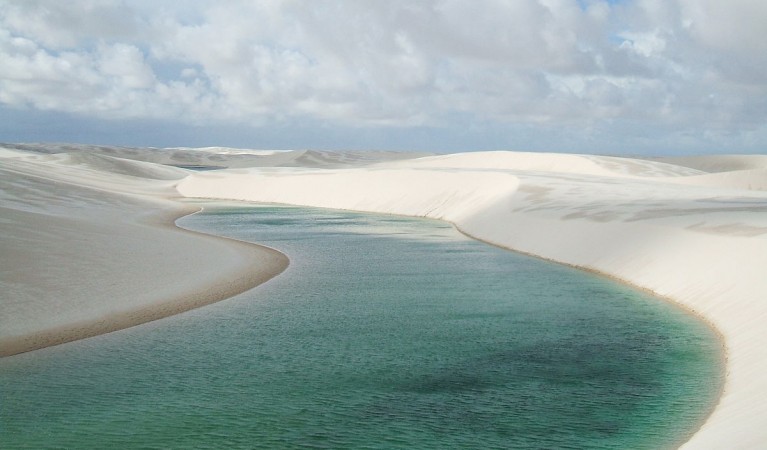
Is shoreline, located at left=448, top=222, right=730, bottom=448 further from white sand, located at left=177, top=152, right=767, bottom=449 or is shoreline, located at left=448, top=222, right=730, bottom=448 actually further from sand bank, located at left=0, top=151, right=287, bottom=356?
sand bank, located at left=0, top=151, right=287, bottom=356

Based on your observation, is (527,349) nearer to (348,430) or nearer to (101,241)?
(348,430)

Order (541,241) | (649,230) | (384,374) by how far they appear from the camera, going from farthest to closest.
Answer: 1. (541,241)
2. (649,230)
3. (384,374)

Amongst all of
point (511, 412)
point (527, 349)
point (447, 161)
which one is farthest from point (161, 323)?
point (447, 161)

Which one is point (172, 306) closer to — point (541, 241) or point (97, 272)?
point (97, 272)

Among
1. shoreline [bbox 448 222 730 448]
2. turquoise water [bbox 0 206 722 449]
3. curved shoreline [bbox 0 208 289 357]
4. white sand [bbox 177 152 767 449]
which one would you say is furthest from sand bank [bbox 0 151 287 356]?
white sand [bbox 177 152 767 449]

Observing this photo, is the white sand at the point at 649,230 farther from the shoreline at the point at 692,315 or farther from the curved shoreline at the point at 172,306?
the curved shoreline at the point at 172,306

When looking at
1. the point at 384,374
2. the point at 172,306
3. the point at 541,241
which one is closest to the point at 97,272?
the point at 172,306

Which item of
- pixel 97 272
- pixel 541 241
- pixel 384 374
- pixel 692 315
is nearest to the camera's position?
pixel 384 374
